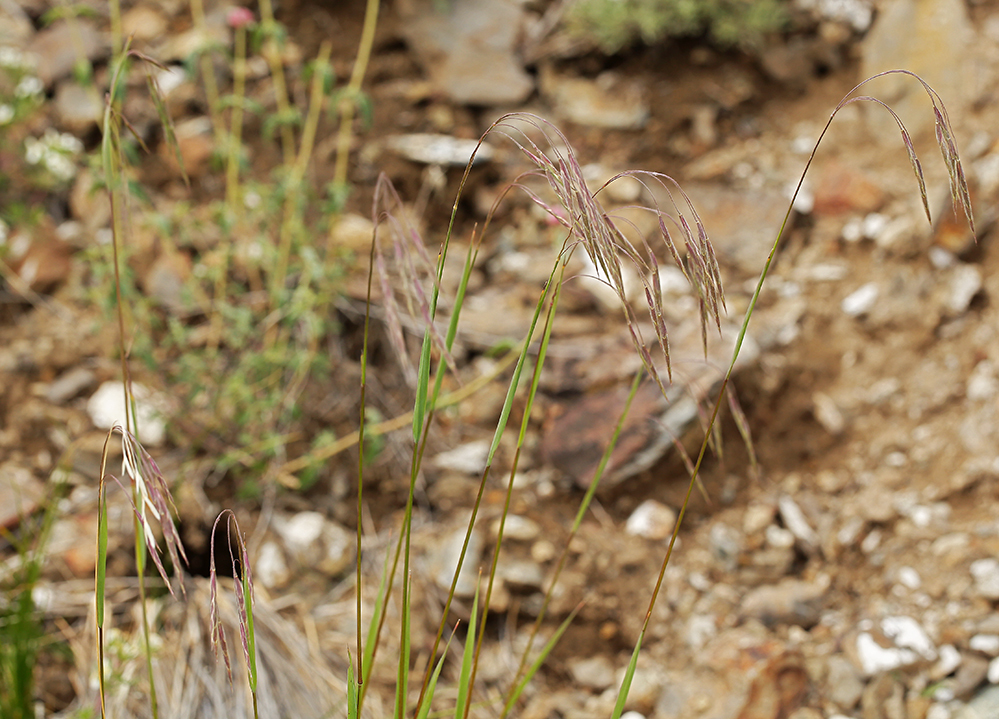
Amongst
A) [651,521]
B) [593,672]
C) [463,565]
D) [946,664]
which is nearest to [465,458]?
[463,565]

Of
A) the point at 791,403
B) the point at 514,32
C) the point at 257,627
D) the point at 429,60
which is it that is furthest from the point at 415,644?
the point at 514,32

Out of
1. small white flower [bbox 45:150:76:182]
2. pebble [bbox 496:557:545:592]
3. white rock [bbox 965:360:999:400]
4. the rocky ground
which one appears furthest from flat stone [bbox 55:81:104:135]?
white rock [bbox 965:360:999:400]

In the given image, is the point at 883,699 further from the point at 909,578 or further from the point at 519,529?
the point at 519,529

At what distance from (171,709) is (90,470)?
89 centimetres

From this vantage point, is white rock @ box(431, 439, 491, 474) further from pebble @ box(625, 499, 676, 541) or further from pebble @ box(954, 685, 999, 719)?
pebble @ box(954, 685, 999, 719)

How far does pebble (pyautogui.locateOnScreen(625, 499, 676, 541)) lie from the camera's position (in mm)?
2193

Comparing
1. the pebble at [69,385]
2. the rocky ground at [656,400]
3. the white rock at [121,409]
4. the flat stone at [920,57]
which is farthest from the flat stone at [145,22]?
the flat stone at [920,57]

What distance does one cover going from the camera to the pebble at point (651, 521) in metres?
2.19

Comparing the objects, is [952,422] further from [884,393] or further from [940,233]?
[940,233]

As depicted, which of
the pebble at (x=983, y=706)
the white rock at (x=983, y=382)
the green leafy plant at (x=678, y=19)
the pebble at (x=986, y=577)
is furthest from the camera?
the green leafy plant at (x=678, y=19)

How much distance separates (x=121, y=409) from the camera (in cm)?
239

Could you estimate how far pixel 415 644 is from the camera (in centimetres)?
194

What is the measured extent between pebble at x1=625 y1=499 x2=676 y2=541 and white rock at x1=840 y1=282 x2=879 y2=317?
1.04m

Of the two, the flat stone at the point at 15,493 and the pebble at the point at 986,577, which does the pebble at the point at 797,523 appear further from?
the flat stone at the point at 15,493
